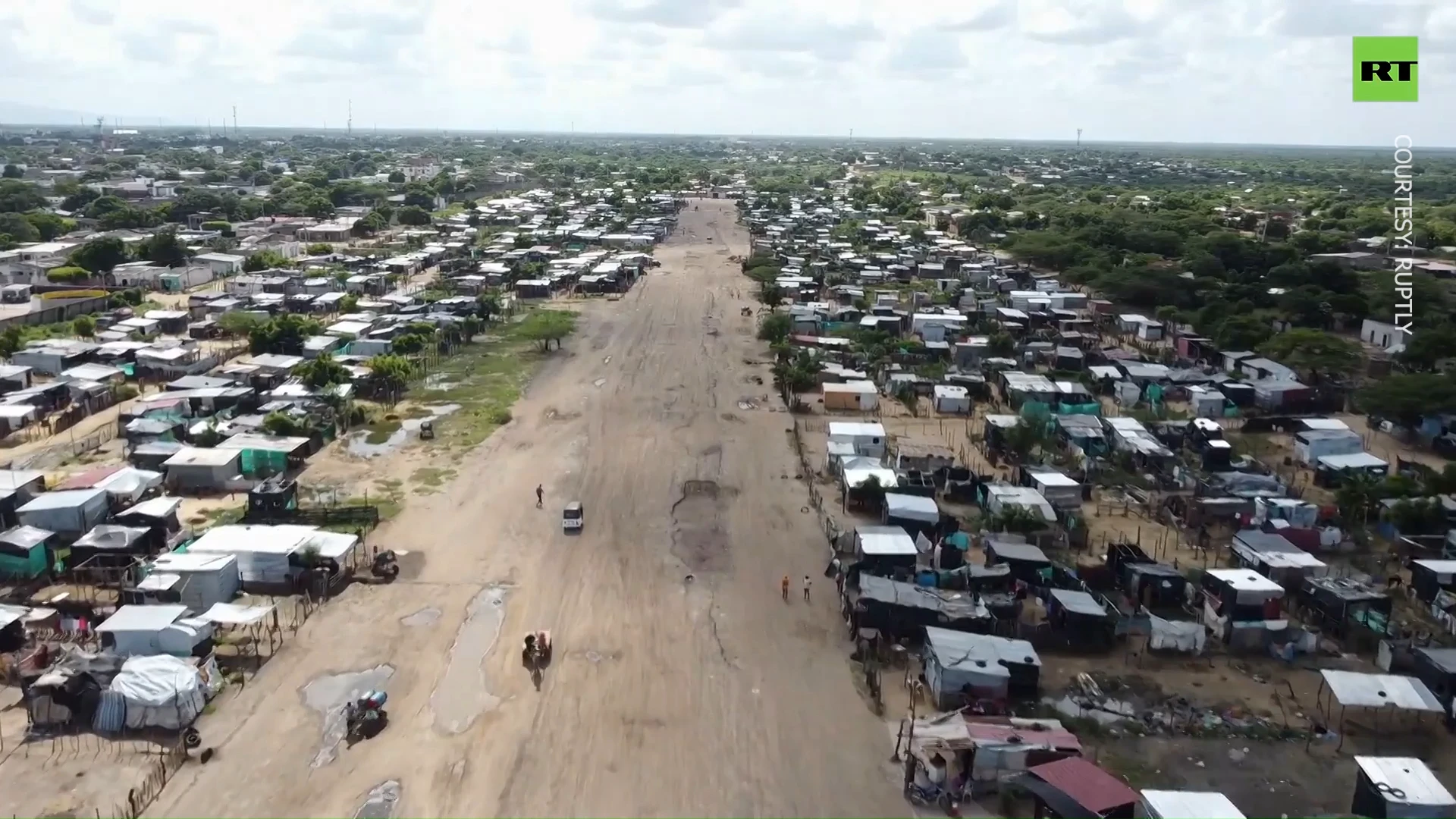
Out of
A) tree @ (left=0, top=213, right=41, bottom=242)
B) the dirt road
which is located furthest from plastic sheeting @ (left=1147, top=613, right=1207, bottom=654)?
tree @ (left=0, top=213, right=41, bottom=242)

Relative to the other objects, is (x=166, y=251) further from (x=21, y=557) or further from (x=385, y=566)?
(x=385, y=566)

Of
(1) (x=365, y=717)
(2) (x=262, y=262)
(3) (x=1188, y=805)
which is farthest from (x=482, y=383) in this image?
(3) (x=1188, y=805)

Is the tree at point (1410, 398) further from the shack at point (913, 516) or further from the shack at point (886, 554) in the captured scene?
the shack at point (886, 554)

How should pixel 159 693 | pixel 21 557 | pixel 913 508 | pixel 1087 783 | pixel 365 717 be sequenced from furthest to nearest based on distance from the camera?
pixel 913 508
pixel 21 557
pixel 365 717
pixel 159 693
pixel 1087 783

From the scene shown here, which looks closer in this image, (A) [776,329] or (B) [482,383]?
(B) [482,383]

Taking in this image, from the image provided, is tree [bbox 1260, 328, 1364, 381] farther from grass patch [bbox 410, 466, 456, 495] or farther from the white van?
grass patch [bbox 410, 466, 456, 495]

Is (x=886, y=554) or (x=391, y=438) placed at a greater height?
(x=391, y=438)

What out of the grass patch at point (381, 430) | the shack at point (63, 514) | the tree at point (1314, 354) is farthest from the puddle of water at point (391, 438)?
the tree at point (1314, 354)
